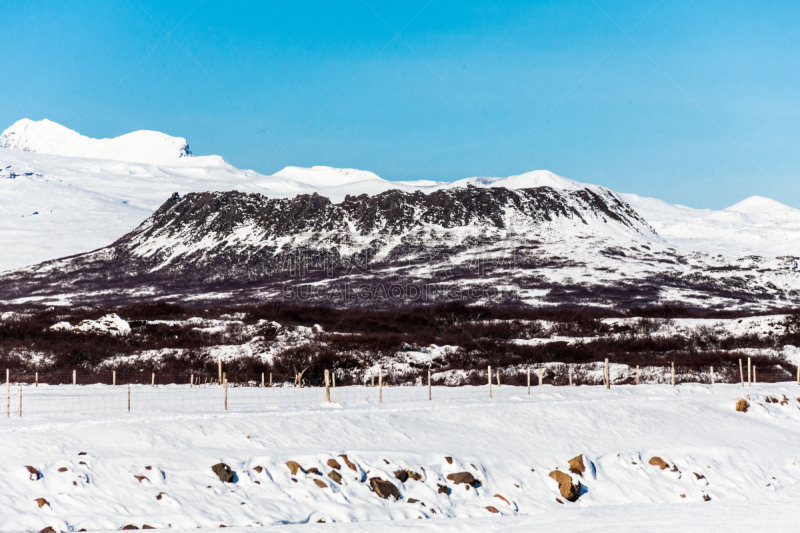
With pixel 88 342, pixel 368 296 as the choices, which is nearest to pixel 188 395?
pixel 88 342

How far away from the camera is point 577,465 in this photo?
2922 cm

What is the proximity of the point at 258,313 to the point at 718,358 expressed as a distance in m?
47.6

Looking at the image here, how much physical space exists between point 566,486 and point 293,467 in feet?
30.4

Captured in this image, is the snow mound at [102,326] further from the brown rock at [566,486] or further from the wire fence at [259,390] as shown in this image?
the brown rock at [566,486]

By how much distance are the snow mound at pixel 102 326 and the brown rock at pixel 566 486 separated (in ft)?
179

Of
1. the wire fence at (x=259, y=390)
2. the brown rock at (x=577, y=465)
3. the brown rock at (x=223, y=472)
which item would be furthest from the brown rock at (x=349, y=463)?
the brown rock at (x=577, y=465)

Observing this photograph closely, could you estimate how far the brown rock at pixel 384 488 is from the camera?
980 inches

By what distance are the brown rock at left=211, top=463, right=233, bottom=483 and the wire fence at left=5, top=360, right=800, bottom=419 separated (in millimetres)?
7003

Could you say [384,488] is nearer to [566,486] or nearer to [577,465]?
[566,486]

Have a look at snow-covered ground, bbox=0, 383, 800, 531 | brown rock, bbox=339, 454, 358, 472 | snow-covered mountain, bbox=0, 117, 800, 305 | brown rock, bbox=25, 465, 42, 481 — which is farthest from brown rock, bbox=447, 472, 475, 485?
snow-covered mountain, bbox=0, 117, 800, 305

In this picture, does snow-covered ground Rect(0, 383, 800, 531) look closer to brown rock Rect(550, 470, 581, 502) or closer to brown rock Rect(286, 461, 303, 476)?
brown rock Rect(286, 461, 303, 476)

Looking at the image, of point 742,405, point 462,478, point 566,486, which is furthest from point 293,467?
point 742,405

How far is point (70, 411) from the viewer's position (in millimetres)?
31828

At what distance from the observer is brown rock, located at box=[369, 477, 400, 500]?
2488cm
